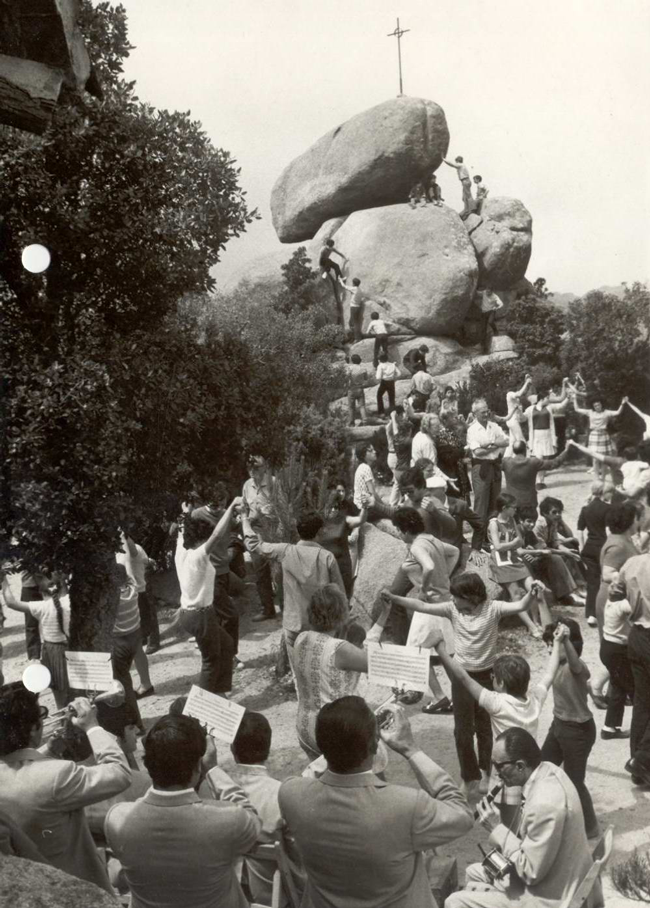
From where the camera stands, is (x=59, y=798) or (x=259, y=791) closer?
(x=59, y=798)

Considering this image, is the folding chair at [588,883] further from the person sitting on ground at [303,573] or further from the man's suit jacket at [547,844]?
the person sitting on ground at [303,573]

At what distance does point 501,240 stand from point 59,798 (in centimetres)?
2767

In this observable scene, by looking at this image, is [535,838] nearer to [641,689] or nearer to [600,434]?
[641,689]

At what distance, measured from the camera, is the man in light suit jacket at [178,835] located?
11.1 feet

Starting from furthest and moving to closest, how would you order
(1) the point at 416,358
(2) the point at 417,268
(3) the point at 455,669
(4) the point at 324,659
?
(2) the point at 417,268 < (1) the point at 416,358 < (4) the point at 324,659 < (3) the point at 455,669

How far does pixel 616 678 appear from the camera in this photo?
6.85 meters

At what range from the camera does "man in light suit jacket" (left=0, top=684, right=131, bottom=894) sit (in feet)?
12.3

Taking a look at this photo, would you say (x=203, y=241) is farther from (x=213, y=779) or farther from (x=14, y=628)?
(x=14, y=628)

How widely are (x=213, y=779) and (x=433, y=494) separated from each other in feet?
22.1

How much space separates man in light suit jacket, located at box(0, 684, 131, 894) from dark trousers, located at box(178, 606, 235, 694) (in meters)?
3.79

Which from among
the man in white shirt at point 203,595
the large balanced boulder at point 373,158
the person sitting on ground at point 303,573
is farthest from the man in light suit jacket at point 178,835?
the large balanced boulder at point 373,158

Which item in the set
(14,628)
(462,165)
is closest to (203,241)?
(14,628)

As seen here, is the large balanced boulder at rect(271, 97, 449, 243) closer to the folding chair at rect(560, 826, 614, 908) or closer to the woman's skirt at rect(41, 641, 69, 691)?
the woman's skirt at rect(41, 641, 69, 691)

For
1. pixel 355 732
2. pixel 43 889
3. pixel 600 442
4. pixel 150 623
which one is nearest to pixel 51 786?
pixel 43 889
